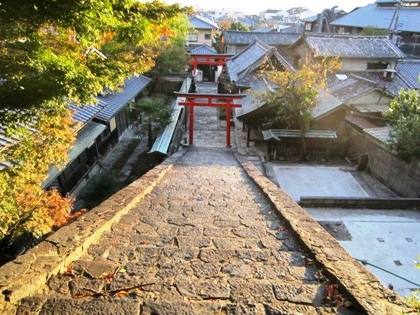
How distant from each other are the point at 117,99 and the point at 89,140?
19.7 ft

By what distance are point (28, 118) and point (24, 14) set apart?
4.81 feet

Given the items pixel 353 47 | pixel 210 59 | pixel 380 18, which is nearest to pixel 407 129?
pixel 353 47

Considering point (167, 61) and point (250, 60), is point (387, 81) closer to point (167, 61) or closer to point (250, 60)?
point (250, 60)

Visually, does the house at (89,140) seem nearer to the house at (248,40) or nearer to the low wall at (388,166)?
the low wall at (388,166)

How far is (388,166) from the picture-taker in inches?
600

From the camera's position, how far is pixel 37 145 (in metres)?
6.41

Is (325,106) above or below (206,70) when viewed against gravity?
below

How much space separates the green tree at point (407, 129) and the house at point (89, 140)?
12683 mm

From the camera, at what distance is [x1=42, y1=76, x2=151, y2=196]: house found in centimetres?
1202

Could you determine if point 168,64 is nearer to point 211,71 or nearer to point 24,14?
point 211,71

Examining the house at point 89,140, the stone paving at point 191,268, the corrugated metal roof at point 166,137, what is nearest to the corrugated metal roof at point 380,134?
the corrugated metal roof at point 166,137

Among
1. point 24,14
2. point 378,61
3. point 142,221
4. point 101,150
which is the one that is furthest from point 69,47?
point 378,61

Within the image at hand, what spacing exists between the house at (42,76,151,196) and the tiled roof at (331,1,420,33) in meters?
41.4

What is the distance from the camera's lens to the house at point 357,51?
28.3m
